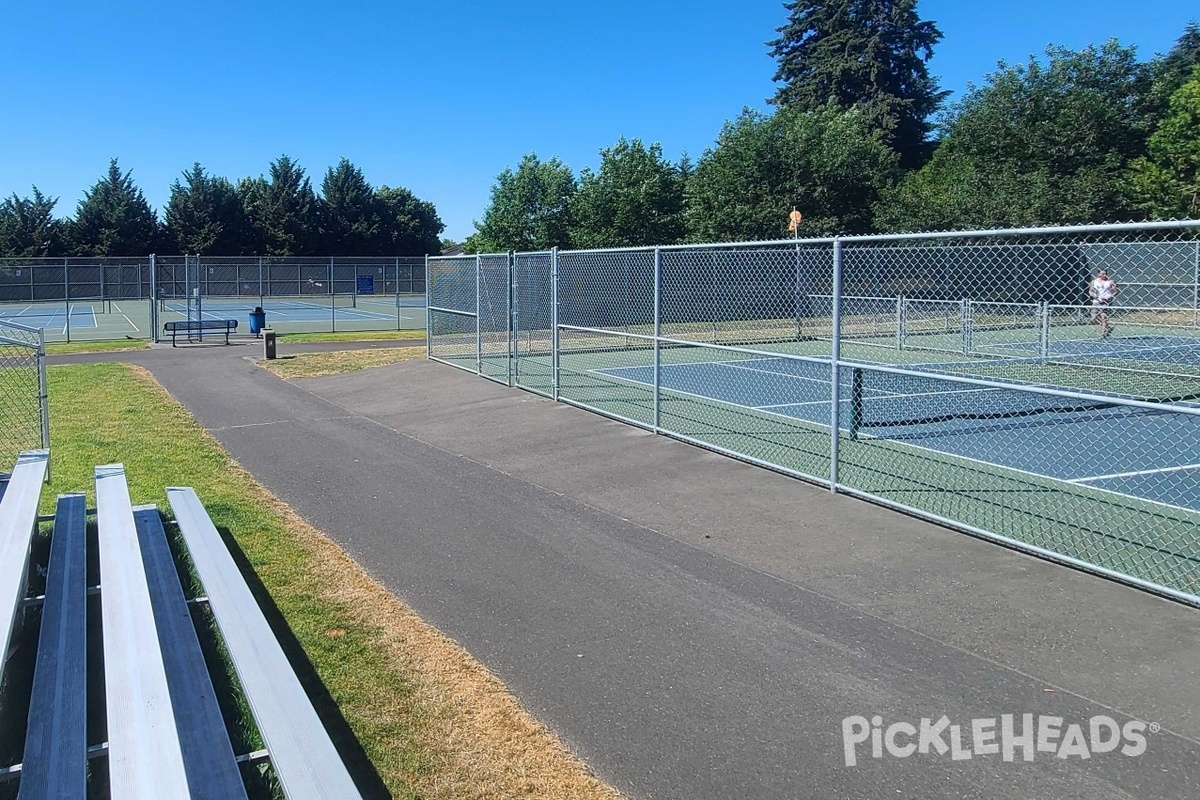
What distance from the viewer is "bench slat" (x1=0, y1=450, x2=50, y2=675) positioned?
13.4 ft

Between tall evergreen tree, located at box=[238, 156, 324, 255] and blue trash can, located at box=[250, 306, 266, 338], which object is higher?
tall evergreen tree, located at box=[238, 156, 324, 255]

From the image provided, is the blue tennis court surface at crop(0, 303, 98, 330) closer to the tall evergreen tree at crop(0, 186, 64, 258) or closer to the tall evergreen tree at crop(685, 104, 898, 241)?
the tall evergreen tree at crop(0, 186, 64, 258)

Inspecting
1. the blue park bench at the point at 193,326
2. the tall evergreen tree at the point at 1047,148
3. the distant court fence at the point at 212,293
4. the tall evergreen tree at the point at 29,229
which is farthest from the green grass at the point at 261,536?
the tall evergreen tree at the point at 29,229

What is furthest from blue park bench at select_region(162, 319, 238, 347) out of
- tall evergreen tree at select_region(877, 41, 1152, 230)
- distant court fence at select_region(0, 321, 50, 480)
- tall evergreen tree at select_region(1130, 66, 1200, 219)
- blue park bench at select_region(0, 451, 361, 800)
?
tall evergreen tree at select_region(1130, 66, 1200, 219)

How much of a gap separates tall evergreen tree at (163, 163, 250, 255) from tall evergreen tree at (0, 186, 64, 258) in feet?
21.9

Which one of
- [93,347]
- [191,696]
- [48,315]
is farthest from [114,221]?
[191,696]

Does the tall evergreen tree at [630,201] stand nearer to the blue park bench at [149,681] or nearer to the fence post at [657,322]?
the fence post at [657,322]

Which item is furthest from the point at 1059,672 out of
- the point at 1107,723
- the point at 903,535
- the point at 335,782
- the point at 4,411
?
the point at 4,411

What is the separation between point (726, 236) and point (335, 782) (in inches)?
1418

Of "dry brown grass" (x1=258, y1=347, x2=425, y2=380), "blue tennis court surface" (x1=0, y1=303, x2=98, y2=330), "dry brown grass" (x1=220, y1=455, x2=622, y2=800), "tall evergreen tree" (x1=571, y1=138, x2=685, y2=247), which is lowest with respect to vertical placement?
"dry brown grass" (x1=220, y1=455, x2=622, y2=800)

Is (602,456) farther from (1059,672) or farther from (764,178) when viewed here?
(764,178)

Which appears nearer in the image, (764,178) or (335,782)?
(335,782)

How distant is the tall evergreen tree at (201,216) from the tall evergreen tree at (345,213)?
6.32 m

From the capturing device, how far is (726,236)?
37750mm
